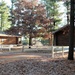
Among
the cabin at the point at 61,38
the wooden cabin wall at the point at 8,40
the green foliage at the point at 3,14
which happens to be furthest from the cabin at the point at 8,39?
the green foliage at the point at 3,14

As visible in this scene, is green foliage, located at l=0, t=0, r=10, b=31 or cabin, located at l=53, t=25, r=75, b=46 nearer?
cabin, located at l=53, t=25, r=75, b=46

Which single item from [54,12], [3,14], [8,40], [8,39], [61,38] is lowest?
[8,40]

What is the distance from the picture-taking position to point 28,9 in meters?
41.0

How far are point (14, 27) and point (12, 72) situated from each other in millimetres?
30728

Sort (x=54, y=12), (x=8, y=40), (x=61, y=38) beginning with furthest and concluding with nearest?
(x=54, y=12) < (x=8, y=40) < (x=61, y=38)

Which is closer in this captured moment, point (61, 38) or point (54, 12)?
point (61, 38)

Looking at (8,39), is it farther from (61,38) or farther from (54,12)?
(61,38)

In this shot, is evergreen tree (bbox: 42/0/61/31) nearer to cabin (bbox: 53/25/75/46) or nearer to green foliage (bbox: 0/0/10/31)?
cabin (bbox: 53/25/75/46)

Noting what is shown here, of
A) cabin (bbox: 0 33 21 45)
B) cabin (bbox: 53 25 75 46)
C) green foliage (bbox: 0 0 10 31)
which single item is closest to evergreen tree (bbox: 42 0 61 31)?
cabin (bbox: 0 33 21 45)

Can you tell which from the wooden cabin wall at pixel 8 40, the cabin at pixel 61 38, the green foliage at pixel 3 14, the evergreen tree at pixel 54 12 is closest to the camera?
the cabin at pixel 61 38

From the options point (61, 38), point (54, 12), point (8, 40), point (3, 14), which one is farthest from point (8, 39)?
point (3, 14)

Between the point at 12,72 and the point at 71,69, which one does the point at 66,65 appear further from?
the point at 12,72

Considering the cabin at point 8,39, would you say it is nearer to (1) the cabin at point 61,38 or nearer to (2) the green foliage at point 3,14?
(1) the cabin at point 61,38

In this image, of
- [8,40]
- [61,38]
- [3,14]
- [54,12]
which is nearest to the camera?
[61,38]
